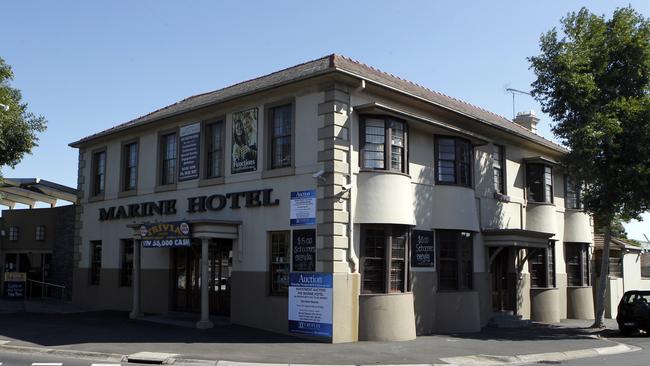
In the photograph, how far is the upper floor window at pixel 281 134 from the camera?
677 inches

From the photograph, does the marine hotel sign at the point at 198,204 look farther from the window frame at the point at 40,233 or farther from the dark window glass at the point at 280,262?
the window frame at the point at 40,233

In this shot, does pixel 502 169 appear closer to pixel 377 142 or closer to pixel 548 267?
pixel 548 267

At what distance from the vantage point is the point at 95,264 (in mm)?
23812

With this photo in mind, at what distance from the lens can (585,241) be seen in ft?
84.8

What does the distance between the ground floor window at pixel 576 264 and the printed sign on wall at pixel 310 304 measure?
14.0 meters

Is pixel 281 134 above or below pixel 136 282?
above

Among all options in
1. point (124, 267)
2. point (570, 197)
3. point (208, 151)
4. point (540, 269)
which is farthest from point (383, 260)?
point (570, 197)

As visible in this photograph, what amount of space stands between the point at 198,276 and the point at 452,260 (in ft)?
26.0

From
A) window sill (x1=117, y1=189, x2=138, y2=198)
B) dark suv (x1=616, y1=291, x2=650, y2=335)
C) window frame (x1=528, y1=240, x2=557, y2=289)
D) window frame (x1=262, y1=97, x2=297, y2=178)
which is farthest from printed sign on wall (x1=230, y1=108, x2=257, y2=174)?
dark suv (x1=616, y1=291, x2=650, y2=335)

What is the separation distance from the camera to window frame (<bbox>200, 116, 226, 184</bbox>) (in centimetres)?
1881

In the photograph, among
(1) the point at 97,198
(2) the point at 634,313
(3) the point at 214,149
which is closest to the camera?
(3) the point at 214,149

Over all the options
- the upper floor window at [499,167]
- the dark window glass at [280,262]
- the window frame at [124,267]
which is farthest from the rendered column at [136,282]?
the upper floor window at [499,167]

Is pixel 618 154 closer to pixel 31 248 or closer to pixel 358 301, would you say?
pixel 358 301

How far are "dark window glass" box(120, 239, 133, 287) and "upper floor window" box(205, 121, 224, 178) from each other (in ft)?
16.0
